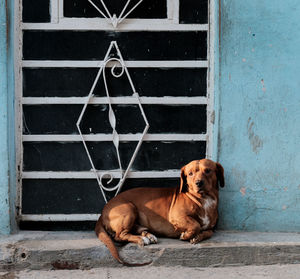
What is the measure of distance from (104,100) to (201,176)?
3.92 ft

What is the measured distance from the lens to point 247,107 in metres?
4.59

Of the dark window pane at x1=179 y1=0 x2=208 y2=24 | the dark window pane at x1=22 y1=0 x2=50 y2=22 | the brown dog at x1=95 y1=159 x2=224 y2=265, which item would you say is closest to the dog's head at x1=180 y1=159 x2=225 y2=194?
the brown dog at x1=95 y1=159 x2=224 y2=265

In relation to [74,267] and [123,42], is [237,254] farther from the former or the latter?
[123,42]

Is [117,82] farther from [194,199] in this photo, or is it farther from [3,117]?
[194,199]

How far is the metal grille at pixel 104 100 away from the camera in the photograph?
15.1 feet

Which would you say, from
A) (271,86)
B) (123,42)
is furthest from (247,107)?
(123,42)

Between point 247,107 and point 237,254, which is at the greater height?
point 247,107

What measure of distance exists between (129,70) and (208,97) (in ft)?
2.60

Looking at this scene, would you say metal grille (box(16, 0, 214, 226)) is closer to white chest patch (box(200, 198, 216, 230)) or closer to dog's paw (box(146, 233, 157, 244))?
white chest patch (box(200, 198, 216, 230))

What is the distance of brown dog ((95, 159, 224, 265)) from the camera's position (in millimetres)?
4195

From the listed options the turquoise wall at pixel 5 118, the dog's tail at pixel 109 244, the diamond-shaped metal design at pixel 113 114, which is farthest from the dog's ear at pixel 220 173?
the turquoise wall at pixel 5 118

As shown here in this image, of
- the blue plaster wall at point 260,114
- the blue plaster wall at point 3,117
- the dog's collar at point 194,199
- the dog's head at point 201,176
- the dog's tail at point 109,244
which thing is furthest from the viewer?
the blue plaster wall at point 260,114

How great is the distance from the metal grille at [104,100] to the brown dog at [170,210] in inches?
13.8

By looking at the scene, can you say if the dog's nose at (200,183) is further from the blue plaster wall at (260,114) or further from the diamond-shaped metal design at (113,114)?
the diamond-shaped metal design at (113,114)
